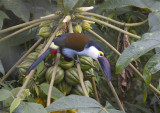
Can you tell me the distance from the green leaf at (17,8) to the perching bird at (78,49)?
28 centimetres

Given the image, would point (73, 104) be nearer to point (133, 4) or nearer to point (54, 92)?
point (54, 92)

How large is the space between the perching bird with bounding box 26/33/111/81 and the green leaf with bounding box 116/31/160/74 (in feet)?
0.61

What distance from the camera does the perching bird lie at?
107 cm

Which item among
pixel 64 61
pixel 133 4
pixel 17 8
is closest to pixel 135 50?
pixel 64 61

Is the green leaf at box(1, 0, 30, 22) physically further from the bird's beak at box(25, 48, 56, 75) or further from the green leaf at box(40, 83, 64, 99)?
the green leaf at box(40, 83, 64, 99)

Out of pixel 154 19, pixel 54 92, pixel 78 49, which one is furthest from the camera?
pixel 154 19

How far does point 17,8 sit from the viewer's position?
1.28m

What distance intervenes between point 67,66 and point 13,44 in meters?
0.42

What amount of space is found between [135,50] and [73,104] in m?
0.27

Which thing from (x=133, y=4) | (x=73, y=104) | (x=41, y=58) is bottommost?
(x=73, y=104)

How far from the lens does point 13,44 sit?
1369mm

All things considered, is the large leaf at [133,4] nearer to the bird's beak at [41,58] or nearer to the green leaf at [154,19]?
the green leaf at [154,19]

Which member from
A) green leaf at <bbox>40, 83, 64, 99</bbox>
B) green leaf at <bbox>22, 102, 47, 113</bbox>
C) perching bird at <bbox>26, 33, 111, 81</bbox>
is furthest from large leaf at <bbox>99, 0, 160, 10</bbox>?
green leaf at <bbox>22, 102, 47, 113</bbox>

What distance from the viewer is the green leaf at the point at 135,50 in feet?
2.86
